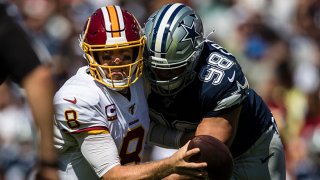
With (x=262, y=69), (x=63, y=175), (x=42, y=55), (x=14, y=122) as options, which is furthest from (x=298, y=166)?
(x=42, y=55)

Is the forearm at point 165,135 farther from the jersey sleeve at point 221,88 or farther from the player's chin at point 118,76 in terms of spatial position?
the player's chin at point 118,76

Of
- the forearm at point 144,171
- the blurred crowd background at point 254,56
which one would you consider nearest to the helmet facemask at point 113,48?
the forearm at point 144,171

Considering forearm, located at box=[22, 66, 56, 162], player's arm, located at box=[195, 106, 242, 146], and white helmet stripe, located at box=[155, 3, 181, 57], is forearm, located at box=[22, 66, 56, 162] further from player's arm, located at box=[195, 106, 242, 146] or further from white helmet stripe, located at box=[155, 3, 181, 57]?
player's arm, located at box=[195, 106, 242, 146]

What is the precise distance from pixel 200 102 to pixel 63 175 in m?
0.86

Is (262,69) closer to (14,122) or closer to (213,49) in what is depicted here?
(14,122)

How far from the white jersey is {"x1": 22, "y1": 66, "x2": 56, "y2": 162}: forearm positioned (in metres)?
0.71

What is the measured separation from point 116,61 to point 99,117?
312 millimetres

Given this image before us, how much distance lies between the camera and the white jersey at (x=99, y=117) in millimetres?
5020

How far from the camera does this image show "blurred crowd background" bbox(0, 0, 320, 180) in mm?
8852

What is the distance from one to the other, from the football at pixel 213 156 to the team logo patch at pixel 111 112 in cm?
51

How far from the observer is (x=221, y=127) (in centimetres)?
524

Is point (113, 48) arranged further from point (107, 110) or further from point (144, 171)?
point (144, 171)

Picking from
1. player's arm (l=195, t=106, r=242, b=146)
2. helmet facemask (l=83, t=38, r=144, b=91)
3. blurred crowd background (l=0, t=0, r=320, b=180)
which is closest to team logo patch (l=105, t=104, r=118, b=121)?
helmet facemask (l=83, t=38, r=144, b=91)

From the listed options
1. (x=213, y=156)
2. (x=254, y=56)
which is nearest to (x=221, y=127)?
(x=213, y=156)
